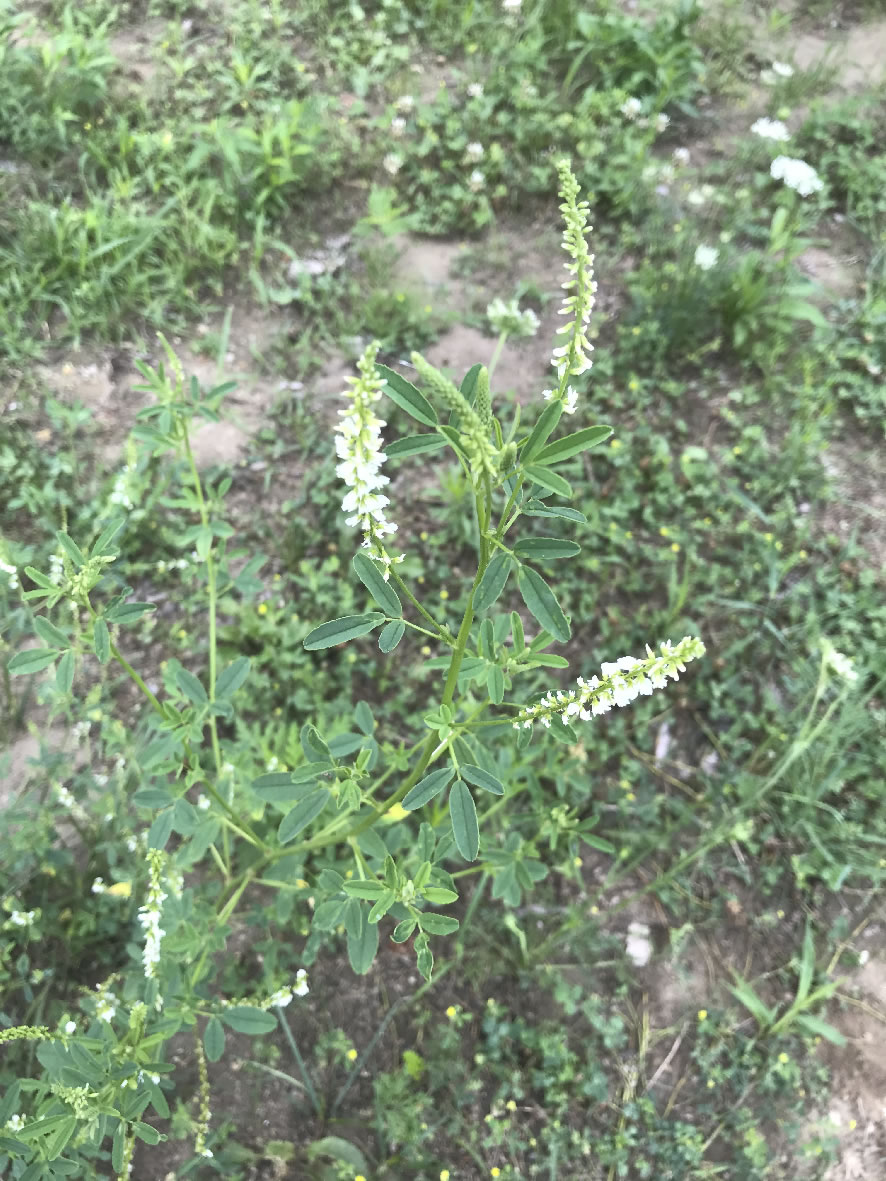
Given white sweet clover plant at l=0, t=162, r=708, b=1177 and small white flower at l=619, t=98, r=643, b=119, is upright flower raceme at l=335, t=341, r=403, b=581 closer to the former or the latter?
white sweet clover plant at l=0, t=162, r=708, b=1177

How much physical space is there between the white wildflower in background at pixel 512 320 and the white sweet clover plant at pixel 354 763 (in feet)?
4.76

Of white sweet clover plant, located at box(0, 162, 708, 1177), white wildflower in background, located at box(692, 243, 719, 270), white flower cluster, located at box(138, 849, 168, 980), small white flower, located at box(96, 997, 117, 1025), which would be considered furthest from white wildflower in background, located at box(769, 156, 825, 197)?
small white flower, located at box(96, 997, 117, 1025)

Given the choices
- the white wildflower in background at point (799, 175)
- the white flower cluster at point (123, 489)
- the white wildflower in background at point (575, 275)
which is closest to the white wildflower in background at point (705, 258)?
the white wildflower in background at point (799, 175)

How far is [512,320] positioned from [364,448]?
2313 millimetres

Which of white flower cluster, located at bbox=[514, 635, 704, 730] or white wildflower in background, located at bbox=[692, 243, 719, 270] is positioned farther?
white wildflower in background, located at bbox=[692, 243, 719, 270]

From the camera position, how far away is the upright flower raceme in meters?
A: 1.06

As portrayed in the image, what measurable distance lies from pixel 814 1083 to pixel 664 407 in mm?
2382

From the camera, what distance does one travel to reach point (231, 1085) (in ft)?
7.13

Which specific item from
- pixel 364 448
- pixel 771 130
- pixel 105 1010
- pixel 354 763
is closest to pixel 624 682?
pixel 364 448

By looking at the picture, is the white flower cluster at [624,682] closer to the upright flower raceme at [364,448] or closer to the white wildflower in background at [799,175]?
the upright flower raceme at [364,448]

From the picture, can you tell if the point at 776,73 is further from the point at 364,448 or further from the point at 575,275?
the point at 364,448

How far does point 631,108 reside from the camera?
157 inches

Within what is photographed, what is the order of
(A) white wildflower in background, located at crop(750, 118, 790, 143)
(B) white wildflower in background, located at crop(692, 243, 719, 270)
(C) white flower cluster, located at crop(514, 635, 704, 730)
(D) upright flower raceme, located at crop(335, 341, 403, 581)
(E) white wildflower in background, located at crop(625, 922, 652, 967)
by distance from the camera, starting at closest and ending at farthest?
(D) upright flower raceme, located at crop(335, 341, 403, 581) < (C) white flower cluster, located at crop(514, 635, 704, 730) < (E) white wildflower in background, located at crop(625, 922, 652, 967) < (B) white wildflower in background, located at crop(692, 243, 719, 270) < (A) white wildflower in background, located at crop(750, 118, 790, 143)

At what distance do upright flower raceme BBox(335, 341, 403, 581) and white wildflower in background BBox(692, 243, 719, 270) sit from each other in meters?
2.73
